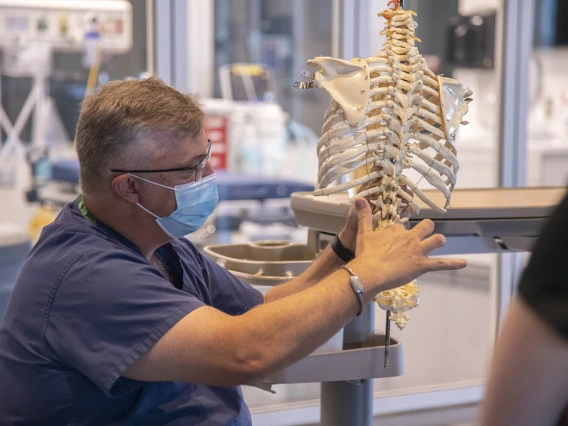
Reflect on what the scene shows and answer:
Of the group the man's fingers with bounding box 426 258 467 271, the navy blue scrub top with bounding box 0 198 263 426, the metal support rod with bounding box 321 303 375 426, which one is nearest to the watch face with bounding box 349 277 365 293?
the man's fingers with bounding box 426 258 467 271

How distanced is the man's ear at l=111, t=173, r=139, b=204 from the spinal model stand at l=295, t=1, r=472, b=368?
379 millimetres

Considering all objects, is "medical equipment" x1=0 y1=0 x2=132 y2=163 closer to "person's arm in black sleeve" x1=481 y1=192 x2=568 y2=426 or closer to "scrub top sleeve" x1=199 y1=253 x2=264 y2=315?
"scrub top sleeve" x1=199 y1=253 x2=264 y2=315

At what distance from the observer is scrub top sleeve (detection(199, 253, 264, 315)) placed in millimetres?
1779

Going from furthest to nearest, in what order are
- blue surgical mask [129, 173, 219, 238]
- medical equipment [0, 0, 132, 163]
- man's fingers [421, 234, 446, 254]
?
medical equipment [0, 0, 132, 163]
blue surgical mask [129, 173, 219, 238]
man's fingers [421, 234, 446, 254]

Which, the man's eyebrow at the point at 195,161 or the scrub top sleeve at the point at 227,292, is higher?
the man's eyebrow at the point at 195,161

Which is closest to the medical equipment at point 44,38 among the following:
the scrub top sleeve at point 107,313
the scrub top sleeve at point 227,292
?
the scrub top sleeve at point 227,292

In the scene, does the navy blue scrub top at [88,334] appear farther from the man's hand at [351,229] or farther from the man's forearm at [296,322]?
the man's hand at [351,229]

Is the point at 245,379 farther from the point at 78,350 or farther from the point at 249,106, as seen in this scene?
the point at 249,106

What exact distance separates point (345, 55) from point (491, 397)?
2759 mm

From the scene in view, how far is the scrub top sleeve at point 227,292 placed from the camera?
1779mm

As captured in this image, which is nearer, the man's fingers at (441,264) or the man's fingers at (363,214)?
the man's fingers at (441,264)

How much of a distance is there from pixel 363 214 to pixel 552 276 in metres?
0.92

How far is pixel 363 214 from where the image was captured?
1.59m

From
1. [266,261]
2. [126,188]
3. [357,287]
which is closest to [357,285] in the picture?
[357,287]
